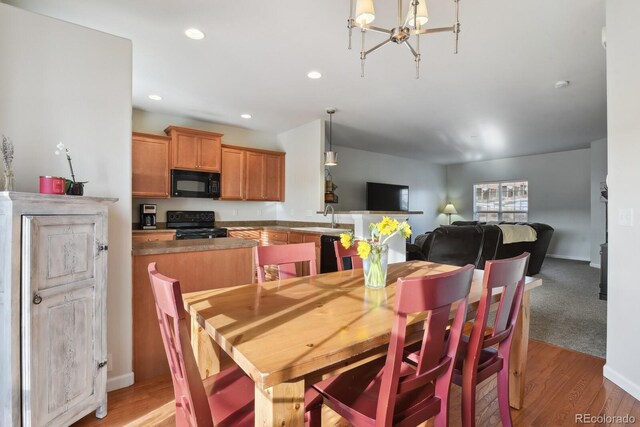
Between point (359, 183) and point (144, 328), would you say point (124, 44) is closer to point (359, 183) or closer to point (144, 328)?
point (144, 328)

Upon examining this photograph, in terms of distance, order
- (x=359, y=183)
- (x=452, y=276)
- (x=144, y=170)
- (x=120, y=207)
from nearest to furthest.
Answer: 1. (x=452, y=276)
2. (x=120, y=207)
3. (x=144, y=170)
4. (x=359, y=183)

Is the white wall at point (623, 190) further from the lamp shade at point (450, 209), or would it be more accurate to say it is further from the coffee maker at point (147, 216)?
the lamp shade at point (450, 209)

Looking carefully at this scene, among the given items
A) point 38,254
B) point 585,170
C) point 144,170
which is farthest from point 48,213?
point 585,170

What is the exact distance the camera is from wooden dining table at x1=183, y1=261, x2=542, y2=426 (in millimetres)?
812

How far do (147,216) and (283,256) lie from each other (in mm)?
3486

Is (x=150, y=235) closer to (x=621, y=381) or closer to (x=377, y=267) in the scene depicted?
(x=377, y=267)

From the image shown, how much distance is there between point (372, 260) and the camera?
61.3 inches

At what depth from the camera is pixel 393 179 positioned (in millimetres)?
8141

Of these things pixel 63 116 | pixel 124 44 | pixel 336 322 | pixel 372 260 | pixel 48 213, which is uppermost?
pixel 124 44

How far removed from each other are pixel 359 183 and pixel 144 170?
4554 millimetres

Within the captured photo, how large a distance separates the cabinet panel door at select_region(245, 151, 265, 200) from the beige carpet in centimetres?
425

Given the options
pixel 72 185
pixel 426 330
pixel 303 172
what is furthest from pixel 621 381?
pixel 303 172

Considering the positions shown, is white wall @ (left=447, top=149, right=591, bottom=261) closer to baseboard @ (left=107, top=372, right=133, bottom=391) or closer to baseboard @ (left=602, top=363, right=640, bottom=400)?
baseboard @ (left=602, top=363, right=640, bottom=400)

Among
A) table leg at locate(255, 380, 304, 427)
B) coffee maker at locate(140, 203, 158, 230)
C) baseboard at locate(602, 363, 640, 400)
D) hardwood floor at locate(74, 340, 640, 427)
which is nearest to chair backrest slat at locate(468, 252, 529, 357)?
hardwood floor at locate(74, 340, 640, 427)
